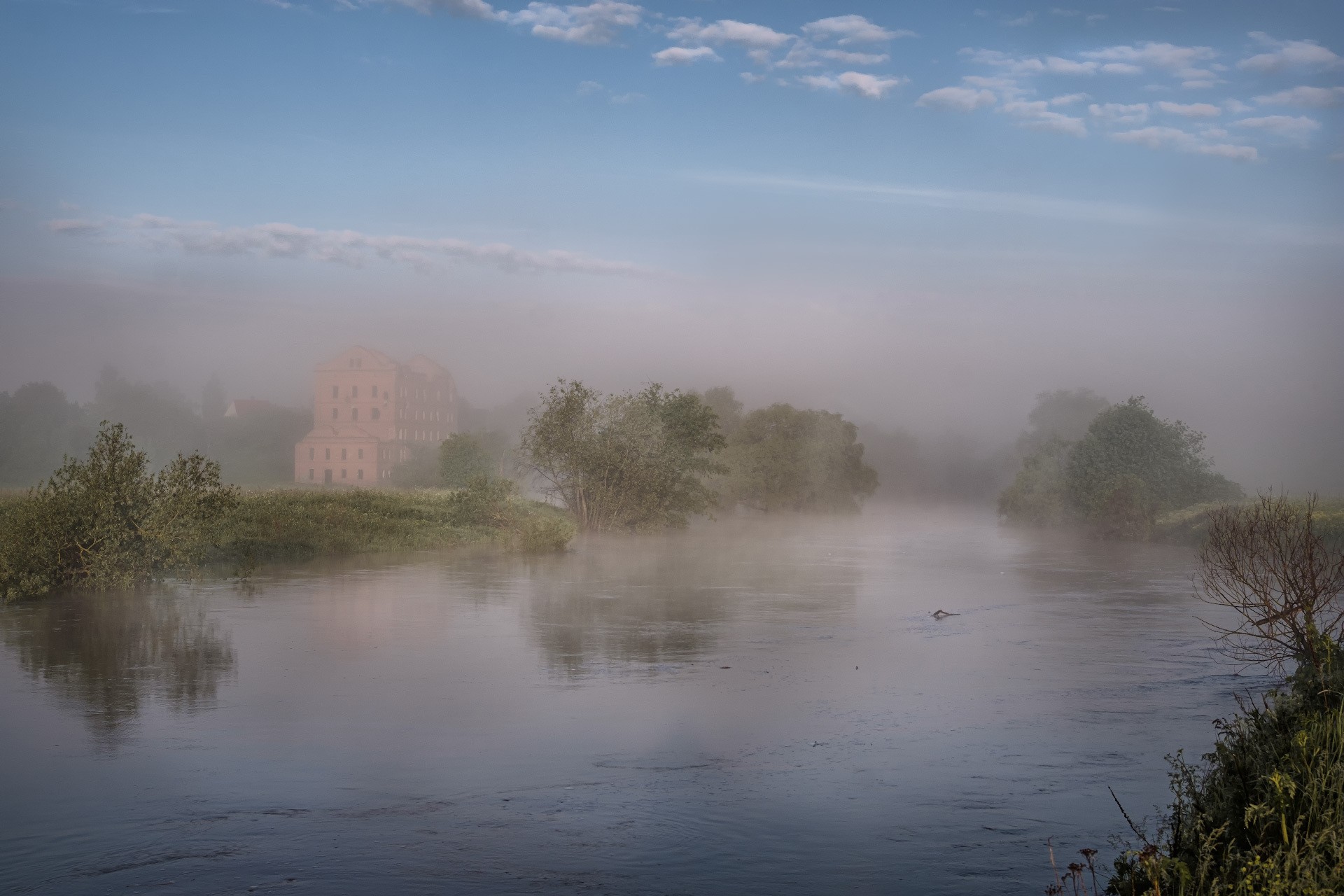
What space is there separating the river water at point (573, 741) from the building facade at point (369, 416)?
65.2 metres

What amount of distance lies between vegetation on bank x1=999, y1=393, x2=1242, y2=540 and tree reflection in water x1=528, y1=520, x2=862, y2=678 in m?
22.0

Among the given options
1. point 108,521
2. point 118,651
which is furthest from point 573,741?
point 108,521

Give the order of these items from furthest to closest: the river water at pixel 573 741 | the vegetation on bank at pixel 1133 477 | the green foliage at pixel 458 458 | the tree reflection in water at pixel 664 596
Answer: the green foliage at pixel 458 458, the vegetation on bank at pixel 1133 477, the tree reflection in water at pixel 664 596, the river water at pixel 573 741

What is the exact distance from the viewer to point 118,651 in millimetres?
14828

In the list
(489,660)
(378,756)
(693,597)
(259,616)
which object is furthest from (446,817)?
(693,597)

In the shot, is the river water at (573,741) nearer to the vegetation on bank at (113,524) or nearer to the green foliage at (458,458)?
the vegetation on bank at (113,524)

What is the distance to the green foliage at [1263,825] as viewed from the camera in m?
4.93

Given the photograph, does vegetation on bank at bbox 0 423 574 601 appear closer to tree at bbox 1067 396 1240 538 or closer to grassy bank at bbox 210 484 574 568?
grassy bank at bbox 210 484 574 568

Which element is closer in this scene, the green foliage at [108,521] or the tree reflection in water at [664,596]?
the tree reflection in water at [664,596]

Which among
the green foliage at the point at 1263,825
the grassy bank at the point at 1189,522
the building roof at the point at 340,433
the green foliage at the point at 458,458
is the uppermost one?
the building roof at the point at 340,433

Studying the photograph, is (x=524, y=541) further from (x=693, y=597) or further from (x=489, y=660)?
(x=489, y=660)

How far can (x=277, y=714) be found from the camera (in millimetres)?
11133

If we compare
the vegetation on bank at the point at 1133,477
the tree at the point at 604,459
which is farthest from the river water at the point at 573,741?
the vegetation on bank at the point at 1133,477

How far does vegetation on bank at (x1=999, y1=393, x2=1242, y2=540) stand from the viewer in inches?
2329
